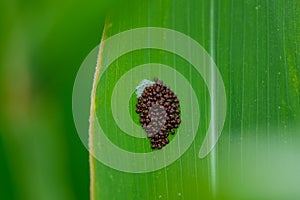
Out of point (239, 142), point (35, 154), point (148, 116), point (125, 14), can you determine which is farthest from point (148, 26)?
point (35, 154)

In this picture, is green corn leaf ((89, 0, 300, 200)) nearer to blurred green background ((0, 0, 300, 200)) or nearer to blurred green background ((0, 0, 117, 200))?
blurred green background ((0, 0, 300, 200))

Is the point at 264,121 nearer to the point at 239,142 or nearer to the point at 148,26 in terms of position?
the point at 239,142

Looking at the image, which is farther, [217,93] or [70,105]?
[70,105]

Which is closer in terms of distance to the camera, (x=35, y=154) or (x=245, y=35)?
(x=245, y=35)

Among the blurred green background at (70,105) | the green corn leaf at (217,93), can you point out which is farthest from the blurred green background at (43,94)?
the green corn leaf at (217,93)

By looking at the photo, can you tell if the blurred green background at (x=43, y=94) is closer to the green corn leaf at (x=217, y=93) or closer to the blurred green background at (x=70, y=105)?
the blurred green background at (x=70, y=105)

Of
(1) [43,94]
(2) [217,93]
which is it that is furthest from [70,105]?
(2) [217,93]

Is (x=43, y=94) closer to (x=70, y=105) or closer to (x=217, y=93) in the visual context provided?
(x=70, y=105)

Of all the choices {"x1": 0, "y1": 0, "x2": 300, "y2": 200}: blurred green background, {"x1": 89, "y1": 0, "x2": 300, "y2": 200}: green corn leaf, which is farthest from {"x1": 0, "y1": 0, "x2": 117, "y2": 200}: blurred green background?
{"x1": 89, "y1": 0, "x2": 300, "y2": 200}: green corn leaf
